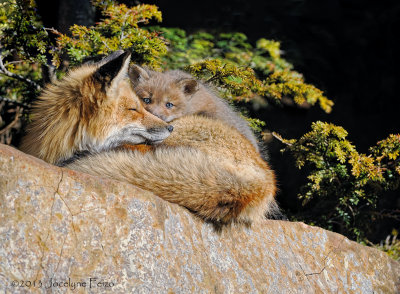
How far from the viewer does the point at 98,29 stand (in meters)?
4.69

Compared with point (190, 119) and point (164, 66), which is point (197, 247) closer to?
point (190, 119)

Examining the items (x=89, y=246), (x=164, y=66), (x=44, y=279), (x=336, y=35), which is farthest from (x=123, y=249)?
(x=336, y=35)

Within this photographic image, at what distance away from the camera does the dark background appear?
21.1 ft

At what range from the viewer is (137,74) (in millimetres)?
4789

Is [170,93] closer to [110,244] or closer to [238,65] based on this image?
[238,65]

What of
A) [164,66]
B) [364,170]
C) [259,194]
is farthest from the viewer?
[164,66]

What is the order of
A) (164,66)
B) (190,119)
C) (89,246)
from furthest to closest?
(164,66)
(190,119)
(89,246)

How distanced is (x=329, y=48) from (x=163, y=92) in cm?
355

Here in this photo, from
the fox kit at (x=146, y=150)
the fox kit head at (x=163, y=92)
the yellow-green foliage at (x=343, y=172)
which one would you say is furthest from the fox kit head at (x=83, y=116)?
the yellow-green foliage at (x=343, y=172)

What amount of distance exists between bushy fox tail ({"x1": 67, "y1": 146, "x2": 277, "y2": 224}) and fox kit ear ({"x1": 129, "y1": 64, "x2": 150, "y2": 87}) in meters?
2.21

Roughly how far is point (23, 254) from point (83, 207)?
37 centimetres

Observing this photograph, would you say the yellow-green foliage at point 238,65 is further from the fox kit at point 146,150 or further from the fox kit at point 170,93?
the fox kit at point 146,150

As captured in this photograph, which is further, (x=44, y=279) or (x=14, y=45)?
(x=14, y=45)

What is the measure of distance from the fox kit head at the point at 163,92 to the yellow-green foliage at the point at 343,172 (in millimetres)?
1305
